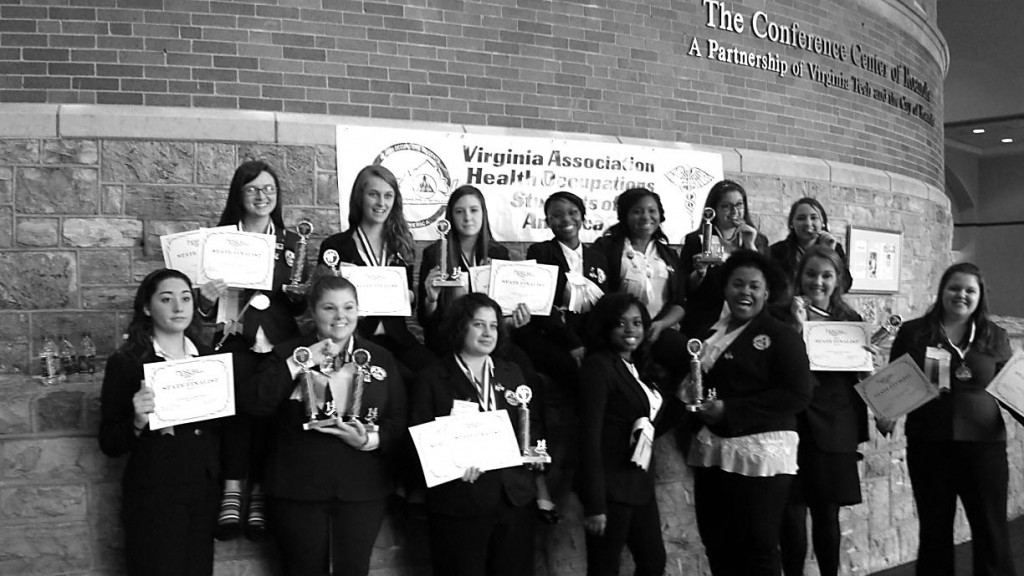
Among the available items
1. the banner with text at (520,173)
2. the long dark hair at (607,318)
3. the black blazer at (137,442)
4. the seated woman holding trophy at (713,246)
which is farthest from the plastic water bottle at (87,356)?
the seated woman holding trophy at (713,246)

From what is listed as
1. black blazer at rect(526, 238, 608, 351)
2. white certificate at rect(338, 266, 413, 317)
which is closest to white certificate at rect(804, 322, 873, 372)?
black blazer at rect(526, 238, 608, 351)

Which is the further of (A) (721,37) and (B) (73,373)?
(A) (721,37)

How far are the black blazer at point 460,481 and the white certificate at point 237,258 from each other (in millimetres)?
984

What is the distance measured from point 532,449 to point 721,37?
522 cm

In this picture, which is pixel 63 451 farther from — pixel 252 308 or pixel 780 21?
pixel 780 21

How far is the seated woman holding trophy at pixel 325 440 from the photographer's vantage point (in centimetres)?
387

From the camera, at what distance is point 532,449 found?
4.16 metres

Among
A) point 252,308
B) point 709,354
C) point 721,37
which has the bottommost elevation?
point 709,354

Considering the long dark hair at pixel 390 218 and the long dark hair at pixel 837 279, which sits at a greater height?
the long dark hair at pixel 390 218

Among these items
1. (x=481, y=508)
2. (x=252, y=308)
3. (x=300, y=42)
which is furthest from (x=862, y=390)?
(x=300, y=42)

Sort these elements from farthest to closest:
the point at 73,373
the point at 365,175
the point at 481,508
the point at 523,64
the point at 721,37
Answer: the point at 721,37, the point at 523,64, the point at 73,373, the point at 365,175, the point at 481,508

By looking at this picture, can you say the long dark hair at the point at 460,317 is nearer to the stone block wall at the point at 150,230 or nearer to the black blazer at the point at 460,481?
the black blazer at the point at 460,481

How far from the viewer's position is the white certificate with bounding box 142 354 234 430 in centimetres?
371

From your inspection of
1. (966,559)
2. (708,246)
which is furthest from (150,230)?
(966,559)
